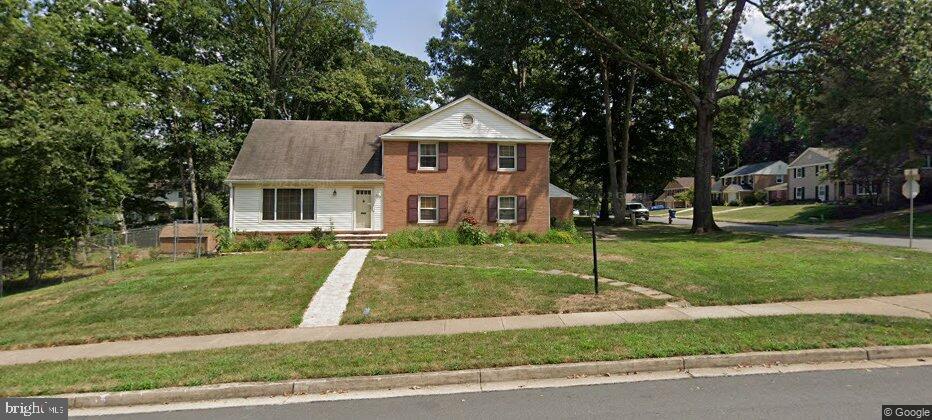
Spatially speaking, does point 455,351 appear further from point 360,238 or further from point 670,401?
point 360,238

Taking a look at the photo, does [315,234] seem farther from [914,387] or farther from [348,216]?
[914,387]

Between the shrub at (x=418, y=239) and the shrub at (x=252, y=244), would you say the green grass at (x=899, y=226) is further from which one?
the shrub at (x=252, y=244)

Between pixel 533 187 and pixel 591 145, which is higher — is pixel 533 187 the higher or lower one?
the lower one

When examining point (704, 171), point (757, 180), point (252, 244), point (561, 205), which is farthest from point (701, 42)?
point (757, 180)

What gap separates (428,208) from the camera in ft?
70.6

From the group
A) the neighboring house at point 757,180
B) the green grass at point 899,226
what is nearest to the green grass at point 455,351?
the green grass at point 899,226

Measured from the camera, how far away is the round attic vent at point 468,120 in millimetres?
21719

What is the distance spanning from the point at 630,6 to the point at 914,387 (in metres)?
21.0

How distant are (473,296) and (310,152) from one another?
15508 millimetres

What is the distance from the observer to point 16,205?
52.1 feet

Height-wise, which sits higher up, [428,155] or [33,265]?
[428,155]

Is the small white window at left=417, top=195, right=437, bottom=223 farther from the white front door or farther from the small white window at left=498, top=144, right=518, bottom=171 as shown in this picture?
the small white window at left=498, top=144, right=518, bottom=171

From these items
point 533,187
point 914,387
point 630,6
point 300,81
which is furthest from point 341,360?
point 300,81

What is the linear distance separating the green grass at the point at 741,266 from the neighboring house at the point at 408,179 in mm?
4488
